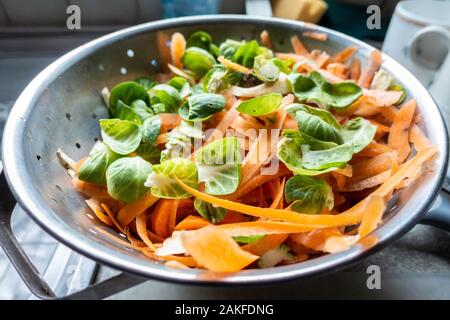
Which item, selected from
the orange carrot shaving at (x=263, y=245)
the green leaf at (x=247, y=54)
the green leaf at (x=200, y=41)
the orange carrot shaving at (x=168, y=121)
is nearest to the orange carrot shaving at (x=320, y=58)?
the green leaf at (x=247, y=54)

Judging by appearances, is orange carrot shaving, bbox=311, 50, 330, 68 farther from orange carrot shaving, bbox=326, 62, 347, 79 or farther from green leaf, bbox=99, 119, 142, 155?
green leaf, bbox=99, 119, 142, 155

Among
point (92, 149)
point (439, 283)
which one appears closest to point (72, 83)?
point (92, 149)

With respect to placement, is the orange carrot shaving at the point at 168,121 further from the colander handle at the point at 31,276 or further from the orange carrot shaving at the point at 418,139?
the orange carrot shaving at the point at 418,139

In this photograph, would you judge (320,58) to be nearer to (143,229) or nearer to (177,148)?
(177,148)

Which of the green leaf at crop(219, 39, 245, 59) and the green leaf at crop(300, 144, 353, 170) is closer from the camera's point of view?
the green leaf at crop(300, 144, 353, 170)

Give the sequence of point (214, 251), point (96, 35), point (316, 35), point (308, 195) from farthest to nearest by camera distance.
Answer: point (96, 35) < point (316, 35) < point (308, 195) < point (214, 251)

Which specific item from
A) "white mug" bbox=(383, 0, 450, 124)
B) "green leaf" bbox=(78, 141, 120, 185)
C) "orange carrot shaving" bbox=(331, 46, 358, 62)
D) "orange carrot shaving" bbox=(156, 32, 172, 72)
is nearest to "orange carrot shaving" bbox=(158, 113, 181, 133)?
"green leaf" bbox=(78, 141, 120, 185)

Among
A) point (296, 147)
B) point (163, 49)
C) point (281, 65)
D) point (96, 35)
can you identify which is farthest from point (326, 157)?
point (96, 35)

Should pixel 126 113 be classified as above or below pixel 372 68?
below
